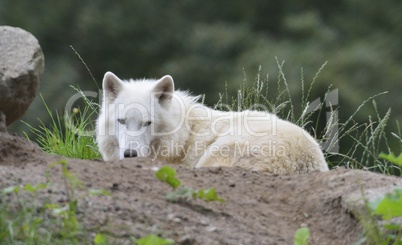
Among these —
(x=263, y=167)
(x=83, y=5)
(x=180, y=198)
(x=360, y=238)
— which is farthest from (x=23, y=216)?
(x=83, y=5)

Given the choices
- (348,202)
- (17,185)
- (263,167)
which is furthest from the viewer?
(263,167)

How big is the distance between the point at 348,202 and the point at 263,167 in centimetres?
173

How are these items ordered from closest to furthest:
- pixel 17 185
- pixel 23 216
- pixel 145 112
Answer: pixel 23 216, pixel 17 185, pixel 145 112

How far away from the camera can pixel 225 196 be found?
15.6ft

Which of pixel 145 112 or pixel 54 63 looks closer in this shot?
pixel 145 112

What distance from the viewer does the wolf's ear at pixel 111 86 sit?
275 inches

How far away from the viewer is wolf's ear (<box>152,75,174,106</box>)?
7.01 m

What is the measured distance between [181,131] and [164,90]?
36 centimetres

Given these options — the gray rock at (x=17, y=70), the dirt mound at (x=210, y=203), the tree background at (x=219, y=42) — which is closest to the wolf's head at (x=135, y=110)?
the gray rock at (x=17, y=70)

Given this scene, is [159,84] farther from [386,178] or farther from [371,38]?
[371,38]

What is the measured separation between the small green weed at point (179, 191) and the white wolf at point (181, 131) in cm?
187

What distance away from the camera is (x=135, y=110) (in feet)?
22.5

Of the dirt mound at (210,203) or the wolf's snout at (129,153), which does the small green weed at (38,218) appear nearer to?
the dirt mound at (210,203)

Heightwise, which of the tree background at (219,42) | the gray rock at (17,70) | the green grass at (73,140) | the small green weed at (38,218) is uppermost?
the gray rock at (17,70)
